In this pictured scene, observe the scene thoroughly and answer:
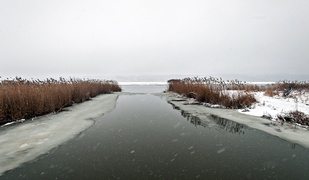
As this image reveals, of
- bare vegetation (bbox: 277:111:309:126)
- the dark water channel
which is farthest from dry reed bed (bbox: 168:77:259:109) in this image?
the dark water channel

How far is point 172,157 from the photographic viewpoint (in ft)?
13.1

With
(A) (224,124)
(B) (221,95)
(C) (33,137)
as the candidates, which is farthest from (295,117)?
(C) (33,137)

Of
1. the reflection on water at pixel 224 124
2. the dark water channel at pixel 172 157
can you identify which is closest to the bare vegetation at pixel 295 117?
the reflection on water at pixel 224 124

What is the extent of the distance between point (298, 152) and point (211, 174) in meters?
2.25

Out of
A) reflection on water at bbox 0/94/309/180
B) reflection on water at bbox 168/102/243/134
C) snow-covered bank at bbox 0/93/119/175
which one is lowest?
reflection on water at bbox 168/102/243/134

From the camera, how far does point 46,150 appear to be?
4328 millimetres

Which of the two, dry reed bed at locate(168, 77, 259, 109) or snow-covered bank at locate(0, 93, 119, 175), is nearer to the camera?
snow-covered bank at locate(0, 93, 119, 175)

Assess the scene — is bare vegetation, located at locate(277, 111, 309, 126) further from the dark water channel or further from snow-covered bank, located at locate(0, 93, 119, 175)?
snow-covered bank, located at locate(0, 93, 119, 175)

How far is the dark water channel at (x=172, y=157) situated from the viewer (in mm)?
3277

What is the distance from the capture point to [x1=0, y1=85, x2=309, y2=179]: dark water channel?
328 centimetres

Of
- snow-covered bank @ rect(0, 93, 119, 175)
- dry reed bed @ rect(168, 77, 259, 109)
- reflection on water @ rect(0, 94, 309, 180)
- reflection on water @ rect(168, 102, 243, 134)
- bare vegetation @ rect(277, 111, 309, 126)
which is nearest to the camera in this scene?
reflection on water @ rect(0, 94, 309, 180)

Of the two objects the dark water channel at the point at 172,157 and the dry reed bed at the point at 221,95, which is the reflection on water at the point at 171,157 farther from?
the dry reed bed at the point at 221,95

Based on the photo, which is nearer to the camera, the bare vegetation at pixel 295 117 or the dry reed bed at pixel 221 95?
the bare vegetation at pixel 295 117

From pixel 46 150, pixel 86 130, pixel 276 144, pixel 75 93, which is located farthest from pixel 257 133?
pixel 75 93
